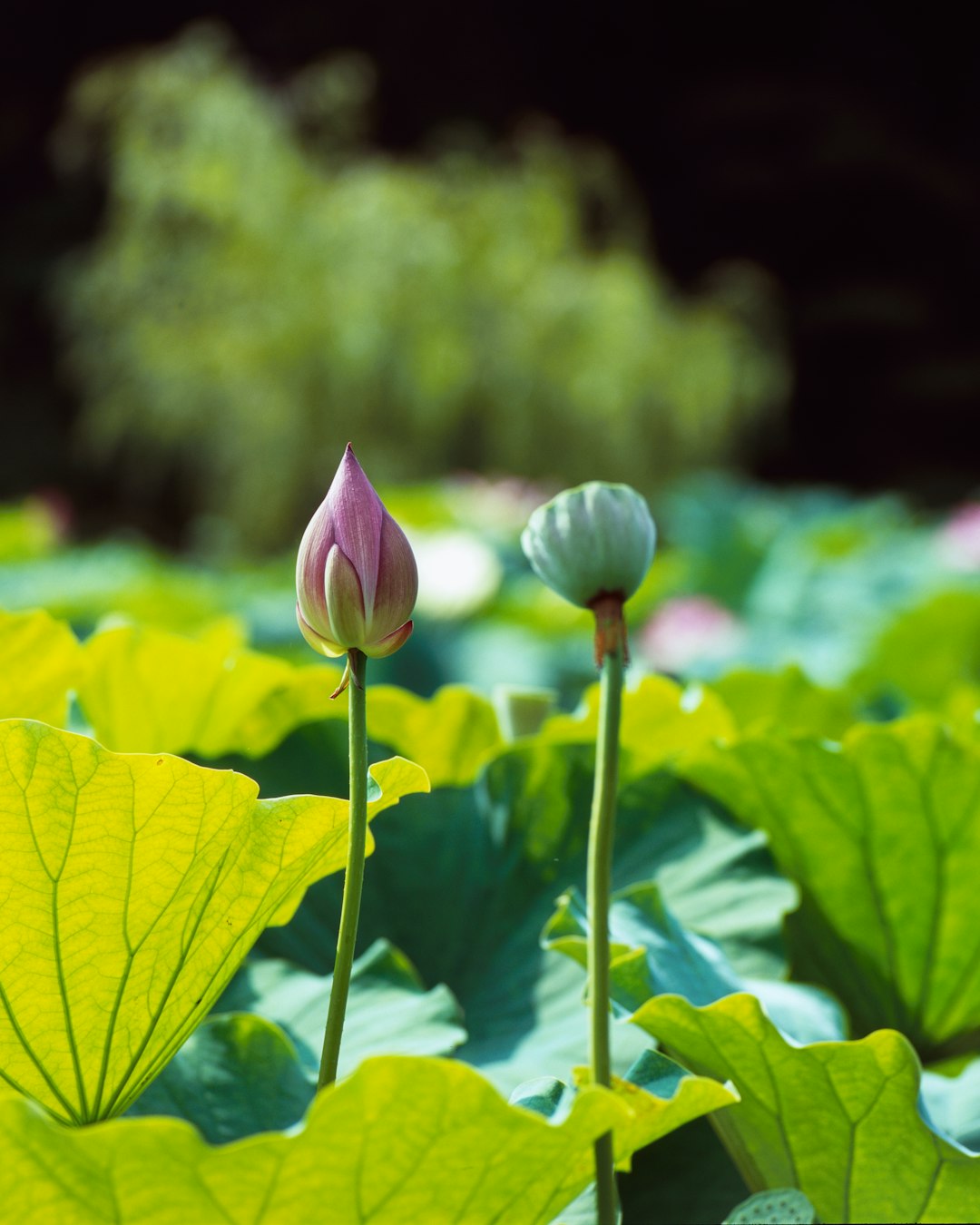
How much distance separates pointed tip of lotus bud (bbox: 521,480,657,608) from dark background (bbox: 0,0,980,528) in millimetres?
8292

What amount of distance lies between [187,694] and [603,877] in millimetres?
263

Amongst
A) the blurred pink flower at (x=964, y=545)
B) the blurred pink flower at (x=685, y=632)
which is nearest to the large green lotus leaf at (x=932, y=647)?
the blurred pink flower at (x=685, y=632)

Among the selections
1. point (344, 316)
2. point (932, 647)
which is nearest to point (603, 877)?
point (932, 647)

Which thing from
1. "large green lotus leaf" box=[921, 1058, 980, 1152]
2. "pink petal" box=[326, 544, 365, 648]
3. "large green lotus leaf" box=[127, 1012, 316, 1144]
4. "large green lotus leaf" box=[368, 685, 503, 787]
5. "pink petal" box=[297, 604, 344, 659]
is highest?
"pink petal" box=[326, 544, 365, 648]

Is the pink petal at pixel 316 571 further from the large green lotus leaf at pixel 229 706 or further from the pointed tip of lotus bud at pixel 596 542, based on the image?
the large green lotus leaf at pixel 229 706

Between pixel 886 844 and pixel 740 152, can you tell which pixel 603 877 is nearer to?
pixel 886 844

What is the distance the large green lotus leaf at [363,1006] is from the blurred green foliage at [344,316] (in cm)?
569

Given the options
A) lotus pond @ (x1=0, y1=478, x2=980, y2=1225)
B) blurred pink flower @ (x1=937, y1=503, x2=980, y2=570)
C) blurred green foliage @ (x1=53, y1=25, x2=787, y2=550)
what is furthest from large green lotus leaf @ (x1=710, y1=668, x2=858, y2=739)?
blurred green foliage @ (x1=53, y1=25, x2=787, y2=550)

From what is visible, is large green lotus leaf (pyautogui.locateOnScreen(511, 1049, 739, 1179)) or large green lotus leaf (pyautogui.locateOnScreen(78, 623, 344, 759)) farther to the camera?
large green lotus leaf (pyautogui.locateOnScreen(78, 623, 344, 759))

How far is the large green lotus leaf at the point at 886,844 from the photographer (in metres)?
0.42

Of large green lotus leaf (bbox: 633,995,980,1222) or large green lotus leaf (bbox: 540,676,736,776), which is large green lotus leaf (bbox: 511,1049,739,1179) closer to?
large green lotus leaf (bbox: 633,995,980,1222)

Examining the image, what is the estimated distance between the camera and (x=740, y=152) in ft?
30.5

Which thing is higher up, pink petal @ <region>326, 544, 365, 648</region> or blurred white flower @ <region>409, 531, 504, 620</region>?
pink petal @ <region>326, 544, 365, 648</region>

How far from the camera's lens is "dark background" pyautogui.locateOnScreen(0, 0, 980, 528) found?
852 cm
